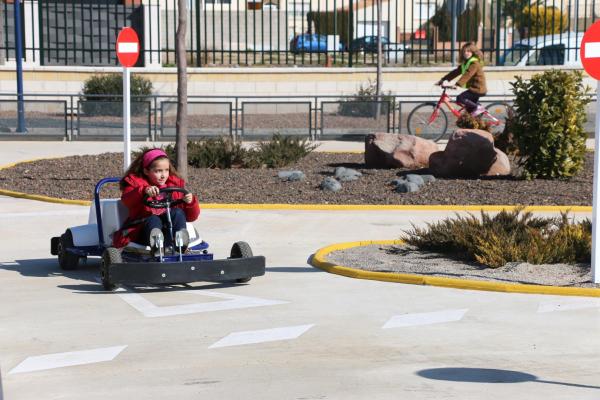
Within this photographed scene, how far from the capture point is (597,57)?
1080 cm

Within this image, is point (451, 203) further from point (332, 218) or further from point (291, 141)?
point (291, 141)

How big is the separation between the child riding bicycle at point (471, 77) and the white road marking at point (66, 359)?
50.8 ft

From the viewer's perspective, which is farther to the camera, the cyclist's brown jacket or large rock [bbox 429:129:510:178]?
the cyclist's brown jacket

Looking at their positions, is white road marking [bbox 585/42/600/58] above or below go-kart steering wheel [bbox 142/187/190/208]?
above

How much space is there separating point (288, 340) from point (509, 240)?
11.5 feet

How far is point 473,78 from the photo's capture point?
923 inches

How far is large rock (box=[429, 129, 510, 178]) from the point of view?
1872cm

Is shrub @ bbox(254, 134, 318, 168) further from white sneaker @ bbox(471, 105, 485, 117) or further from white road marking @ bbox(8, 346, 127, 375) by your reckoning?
white road marking @ bbox(8, 346, 127, 375)

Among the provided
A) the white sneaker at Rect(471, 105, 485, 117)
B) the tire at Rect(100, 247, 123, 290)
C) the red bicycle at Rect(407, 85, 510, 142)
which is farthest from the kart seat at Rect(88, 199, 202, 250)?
the red bicycle at Rect(407, 85, 510, 142)

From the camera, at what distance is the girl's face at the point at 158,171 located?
36.8 feet

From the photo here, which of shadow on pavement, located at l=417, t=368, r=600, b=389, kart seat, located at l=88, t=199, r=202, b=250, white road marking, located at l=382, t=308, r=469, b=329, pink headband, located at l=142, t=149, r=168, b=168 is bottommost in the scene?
shadow on pavement, located at l=417, t=368, r=600, b=389

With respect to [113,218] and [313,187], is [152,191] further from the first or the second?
[313,187]

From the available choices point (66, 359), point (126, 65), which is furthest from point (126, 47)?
point (66, 359)

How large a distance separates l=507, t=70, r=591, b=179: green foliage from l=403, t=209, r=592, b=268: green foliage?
5858mm
